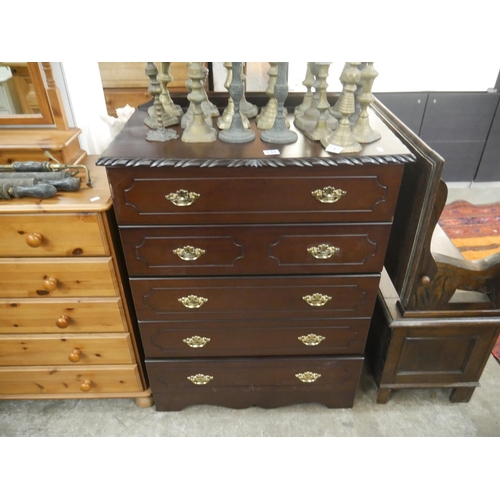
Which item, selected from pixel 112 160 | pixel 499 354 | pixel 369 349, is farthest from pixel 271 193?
pixel 499 354

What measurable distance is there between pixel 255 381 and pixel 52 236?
101 centimetres

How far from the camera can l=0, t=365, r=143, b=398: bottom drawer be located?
1.69 m

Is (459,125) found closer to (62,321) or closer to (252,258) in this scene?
(252,258)

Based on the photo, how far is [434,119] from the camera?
10.3 feet

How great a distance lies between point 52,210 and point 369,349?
1.55 m

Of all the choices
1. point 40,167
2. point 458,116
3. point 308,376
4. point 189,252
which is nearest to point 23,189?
point 40,167

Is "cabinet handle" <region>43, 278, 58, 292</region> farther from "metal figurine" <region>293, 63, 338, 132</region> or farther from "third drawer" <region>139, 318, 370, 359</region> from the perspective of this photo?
"metal figurine" <region>293, 63, 338, 132</region>

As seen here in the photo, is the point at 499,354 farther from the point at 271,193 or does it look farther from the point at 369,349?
the point at 271,193

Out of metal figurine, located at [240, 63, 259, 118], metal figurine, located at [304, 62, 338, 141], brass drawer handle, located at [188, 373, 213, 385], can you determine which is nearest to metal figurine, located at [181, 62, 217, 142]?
metal figurine, located at [240, 63, 259, 118]

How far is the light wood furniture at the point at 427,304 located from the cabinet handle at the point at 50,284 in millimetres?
1310

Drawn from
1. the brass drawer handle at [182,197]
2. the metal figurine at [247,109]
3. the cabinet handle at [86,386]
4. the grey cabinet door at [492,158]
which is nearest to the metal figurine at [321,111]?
the metal figurine at [247,109]

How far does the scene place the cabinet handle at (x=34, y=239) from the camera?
1308mm

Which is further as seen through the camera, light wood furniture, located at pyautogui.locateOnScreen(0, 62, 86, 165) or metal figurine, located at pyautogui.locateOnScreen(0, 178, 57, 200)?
light wood furniture, located at pyautogui.locateOnScreen(0, 62, 86, 165)

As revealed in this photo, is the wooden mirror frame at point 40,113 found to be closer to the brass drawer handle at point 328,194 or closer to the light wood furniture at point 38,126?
the light wood furniture at point 38,126
